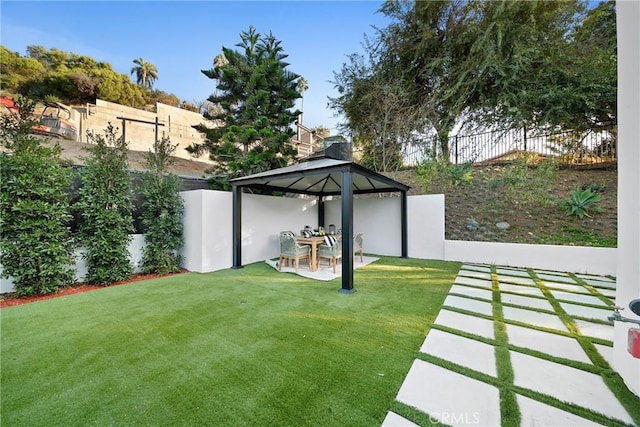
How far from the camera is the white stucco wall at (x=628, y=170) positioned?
1.60m

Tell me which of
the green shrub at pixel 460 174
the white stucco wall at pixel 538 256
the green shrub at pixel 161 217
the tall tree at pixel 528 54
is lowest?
the white stucco wall at pixel 538 256

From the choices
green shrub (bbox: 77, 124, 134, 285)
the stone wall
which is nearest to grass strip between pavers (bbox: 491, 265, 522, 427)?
green shrub (bbox: 77, 124, 134, 285)

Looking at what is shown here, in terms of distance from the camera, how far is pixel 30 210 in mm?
3613

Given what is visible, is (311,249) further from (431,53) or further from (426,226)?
(431,53)

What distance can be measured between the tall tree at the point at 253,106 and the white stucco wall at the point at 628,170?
7062 mm

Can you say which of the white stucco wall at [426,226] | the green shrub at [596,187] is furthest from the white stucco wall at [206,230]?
the green shrub at [596,187]

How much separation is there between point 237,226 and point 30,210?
3.10 m

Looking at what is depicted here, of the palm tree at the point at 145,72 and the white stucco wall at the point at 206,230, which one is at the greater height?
the palm tree at the point at 145,72

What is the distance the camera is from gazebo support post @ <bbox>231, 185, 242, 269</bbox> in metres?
5.60

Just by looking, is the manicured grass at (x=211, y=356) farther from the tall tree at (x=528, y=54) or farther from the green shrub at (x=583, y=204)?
the tall tree at (x=528, y=54)

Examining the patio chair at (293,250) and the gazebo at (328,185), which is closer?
the gazebo at (328,185)

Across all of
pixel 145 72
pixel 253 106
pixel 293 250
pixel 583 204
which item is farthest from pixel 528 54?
pixel 145 72

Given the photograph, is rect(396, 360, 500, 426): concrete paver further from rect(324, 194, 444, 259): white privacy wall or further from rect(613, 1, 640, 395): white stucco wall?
rect(324, 194, 444, 259): white privacy wall

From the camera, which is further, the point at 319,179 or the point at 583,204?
the point at 319,179
